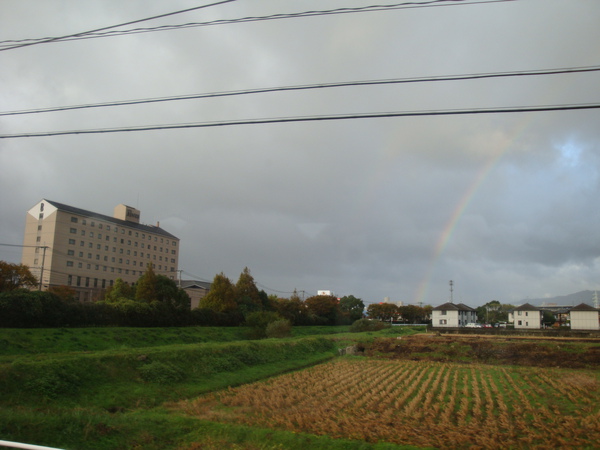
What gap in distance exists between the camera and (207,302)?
236ft

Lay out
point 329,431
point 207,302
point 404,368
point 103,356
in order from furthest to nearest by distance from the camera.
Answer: point 207,302, point 404,368, point 103,356, point 329,431

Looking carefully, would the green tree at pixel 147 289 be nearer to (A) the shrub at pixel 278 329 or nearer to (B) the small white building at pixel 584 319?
(A) the shrub at pixel 278 329

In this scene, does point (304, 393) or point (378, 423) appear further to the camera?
point (304, 393)

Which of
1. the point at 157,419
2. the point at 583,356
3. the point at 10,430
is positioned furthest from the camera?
the point at 583,356

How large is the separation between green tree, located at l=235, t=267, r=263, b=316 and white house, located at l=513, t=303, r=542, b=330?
53797 millimetres

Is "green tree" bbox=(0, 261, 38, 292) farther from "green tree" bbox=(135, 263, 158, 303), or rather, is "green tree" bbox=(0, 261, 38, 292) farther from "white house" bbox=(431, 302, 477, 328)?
"white house" bbox=(431, 302, 477, 328)

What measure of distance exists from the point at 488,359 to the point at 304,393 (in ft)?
98.2

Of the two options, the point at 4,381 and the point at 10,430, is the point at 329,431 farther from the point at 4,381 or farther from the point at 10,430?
the point at 4,381

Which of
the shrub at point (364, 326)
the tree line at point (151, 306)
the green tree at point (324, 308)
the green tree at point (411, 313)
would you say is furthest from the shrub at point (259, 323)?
the green tree at point (411, 313)

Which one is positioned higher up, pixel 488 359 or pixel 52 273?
pixel 52 273

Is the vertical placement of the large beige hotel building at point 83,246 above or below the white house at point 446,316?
above

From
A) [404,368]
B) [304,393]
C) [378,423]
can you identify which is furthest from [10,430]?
[404,368]

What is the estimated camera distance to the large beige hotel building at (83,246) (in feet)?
268

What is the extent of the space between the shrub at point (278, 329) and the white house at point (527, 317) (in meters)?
57.7
